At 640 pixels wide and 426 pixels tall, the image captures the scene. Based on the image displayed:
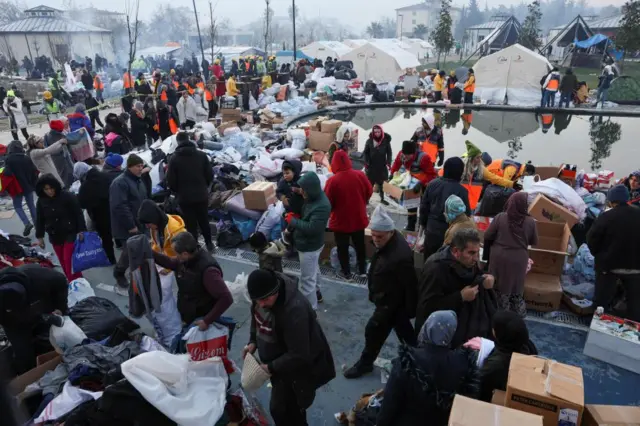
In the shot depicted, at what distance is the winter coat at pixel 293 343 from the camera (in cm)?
262

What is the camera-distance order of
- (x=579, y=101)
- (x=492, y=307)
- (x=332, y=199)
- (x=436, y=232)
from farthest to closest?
(x=579, y=101)
(x=332, y=199)
(x=436, y=232)
(x=492, y=307)

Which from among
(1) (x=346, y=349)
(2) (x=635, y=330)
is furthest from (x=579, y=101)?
(1) (x=346, y=349)

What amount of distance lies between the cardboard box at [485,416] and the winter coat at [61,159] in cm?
730

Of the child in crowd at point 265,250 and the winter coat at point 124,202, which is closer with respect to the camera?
the child in crowd at point 265,250

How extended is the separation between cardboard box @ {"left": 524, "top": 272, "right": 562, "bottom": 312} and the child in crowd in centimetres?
269

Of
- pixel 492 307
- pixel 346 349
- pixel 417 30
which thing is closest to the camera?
pixel 492 307

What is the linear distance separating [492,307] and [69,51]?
41.2 meters

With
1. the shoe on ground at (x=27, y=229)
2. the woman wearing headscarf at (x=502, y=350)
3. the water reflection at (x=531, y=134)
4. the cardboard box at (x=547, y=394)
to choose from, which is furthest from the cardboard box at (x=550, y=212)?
the shoe on ground at (x=27, y=229)

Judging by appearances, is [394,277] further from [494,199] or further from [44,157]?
[44,157]

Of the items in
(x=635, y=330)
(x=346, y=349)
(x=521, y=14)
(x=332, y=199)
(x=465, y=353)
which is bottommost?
(x=346, y=349)

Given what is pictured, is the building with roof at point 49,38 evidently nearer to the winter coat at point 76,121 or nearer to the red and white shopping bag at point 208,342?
the winter coat at point 76,121

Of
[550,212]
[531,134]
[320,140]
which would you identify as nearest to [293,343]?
[550,212]

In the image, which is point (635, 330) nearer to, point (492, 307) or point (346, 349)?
point (492, 307)

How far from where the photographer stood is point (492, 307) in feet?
9.81
